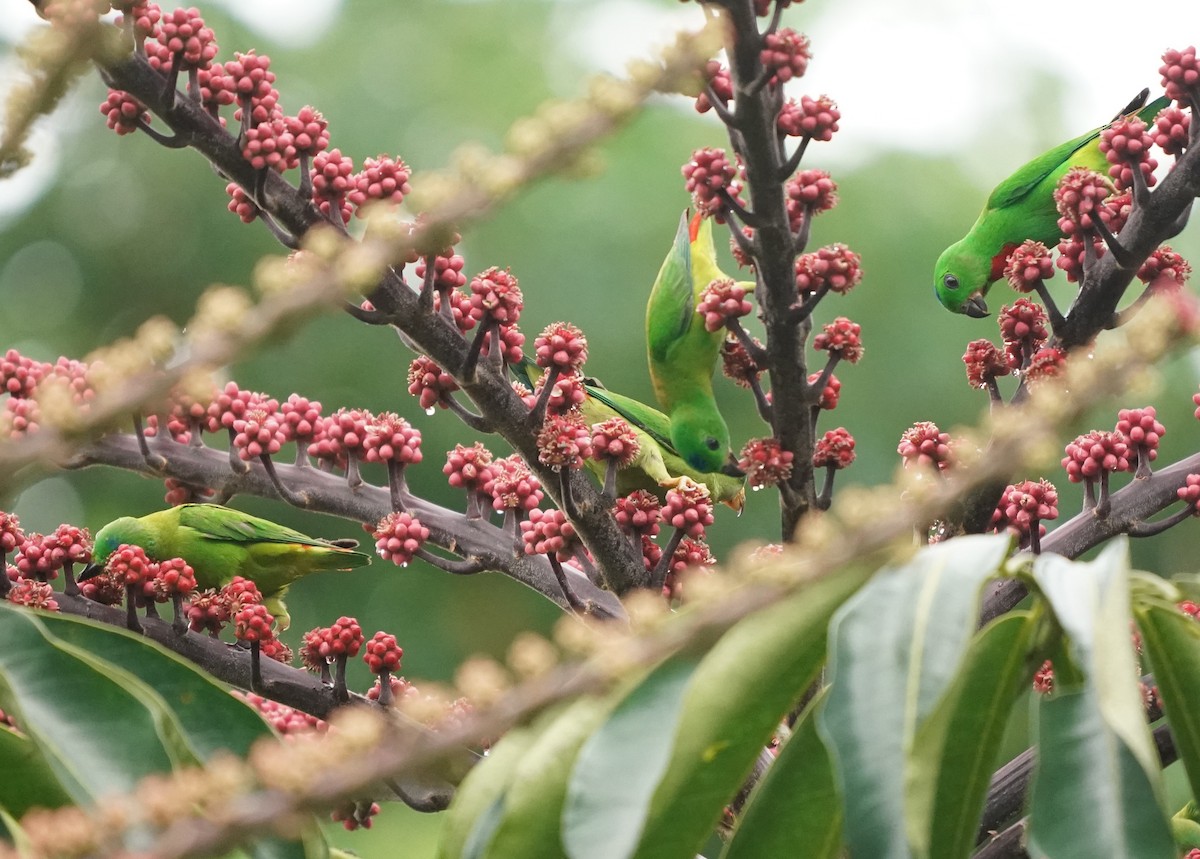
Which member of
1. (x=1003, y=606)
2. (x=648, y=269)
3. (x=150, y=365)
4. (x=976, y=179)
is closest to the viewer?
(x=150, y=365)

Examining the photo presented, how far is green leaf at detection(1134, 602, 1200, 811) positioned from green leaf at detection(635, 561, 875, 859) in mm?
234

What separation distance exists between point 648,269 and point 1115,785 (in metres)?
6.91

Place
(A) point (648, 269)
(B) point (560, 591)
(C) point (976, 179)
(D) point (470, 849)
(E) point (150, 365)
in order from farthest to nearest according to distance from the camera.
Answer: (C) point (976, 179), (A) point (648, 269), (B) point (560, 591), (D) point (470, 849), (E) point (150, 365)

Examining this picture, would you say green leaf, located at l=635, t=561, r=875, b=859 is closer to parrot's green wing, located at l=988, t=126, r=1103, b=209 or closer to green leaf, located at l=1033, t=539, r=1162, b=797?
green leaf, located at l=1033, t=539, r=1162, b=797

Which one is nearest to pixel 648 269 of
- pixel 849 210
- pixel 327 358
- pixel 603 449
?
pixel 849 210

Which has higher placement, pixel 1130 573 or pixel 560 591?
pixel 560 591

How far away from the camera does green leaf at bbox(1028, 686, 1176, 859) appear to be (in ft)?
2.66

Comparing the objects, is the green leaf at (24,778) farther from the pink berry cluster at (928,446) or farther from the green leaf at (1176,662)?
the pink berry cluster at (928,446)

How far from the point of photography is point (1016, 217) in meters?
2.57

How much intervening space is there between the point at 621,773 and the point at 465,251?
253 inches

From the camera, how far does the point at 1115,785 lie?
830mm

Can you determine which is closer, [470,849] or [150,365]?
[150,365]

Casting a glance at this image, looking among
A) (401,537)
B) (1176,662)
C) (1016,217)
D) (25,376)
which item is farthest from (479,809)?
(1016,217)

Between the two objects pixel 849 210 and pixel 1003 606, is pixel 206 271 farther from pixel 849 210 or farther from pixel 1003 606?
pixel 1003 606
